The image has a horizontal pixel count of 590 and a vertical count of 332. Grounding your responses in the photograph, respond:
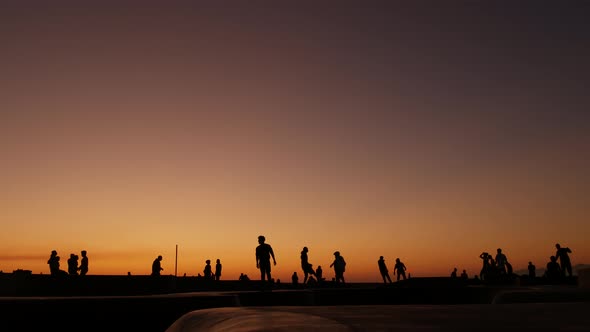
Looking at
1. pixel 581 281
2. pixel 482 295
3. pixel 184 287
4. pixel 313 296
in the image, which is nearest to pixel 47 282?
pixel 184 287

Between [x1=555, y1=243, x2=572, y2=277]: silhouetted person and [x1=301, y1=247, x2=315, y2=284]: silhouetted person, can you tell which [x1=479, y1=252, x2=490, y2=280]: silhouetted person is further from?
[x1=301, y1=247, x2=315, y2=284]: silhouetted person

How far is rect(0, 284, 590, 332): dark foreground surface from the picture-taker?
2656mm

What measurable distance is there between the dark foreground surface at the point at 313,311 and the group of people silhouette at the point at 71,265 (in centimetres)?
1127

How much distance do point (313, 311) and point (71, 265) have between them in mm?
19827

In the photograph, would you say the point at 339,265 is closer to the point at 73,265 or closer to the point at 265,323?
the point at 73,265

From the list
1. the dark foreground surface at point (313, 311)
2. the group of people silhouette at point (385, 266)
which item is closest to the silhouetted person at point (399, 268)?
the group of people silhouette at point (385, 266)

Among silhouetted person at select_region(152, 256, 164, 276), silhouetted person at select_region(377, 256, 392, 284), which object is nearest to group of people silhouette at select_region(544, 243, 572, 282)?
silhouetted person at select_region(377, 256, 392, 284)

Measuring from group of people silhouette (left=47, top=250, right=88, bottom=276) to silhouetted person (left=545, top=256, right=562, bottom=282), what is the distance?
21.0 m

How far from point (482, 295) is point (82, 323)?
10529mm

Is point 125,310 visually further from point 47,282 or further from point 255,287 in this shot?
point 255,287

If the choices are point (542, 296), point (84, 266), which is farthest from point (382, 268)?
point (542, 296)

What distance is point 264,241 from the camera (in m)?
14.2

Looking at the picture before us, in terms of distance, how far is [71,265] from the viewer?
2061 centimetres

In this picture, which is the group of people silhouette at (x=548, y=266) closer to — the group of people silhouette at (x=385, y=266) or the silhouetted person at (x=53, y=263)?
the group of people silhouette at (x=385, y=266)
